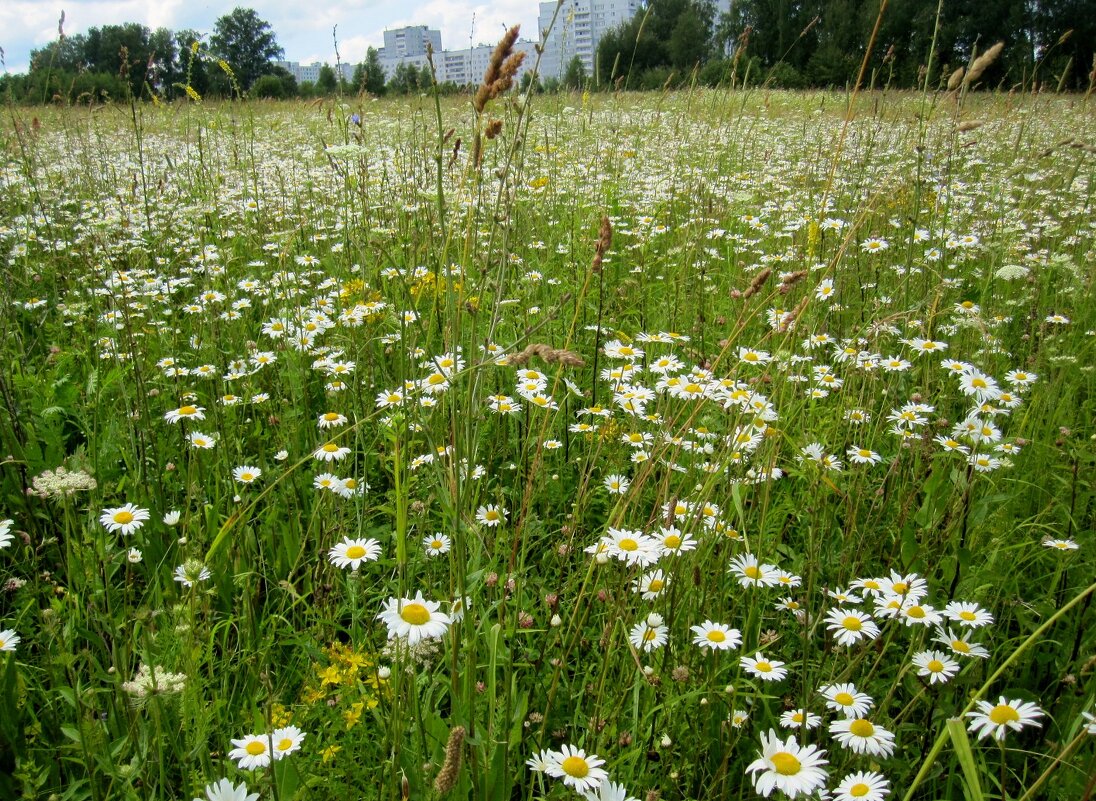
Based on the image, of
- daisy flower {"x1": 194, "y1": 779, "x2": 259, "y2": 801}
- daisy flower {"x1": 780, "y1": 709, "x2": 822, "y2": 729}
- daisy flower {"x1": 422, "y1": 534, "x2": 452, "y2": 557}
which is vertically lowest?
daisy flower {"x1": 780, "y1": 709, "x2": 822, "y2": 729}

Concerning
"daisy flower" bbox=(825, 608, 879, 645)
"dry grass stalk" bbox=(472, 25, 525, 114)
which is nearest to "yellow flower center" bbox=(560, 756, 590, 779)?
"daisy flower" bbox=(825, 608, 879, 645)

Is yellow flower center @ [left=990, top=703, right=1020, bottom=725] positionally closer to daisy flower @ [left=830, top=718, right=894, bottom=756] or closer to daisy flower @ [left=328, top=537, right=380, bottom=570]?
daisy flower @ [left=830, top=718, right=894, bottom=756]

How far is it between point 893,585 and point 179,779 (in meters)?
1.42

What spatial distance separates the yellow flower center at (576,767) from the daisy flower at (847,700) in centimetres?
45

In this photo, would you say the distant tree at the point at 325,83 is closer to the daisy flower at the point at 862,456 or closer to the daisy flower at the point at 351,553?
the daisy flower at the point at 862,456

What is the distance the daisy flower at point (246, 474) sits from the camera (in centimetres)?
193

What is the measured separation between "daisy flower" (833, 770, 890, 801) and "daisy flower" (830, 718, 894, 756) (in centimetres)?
5

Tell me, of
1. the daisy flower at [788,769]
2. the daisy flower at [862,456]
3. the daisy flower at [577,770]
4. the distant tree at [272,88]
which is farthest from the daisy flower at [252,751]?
the distant tree at [272,88]

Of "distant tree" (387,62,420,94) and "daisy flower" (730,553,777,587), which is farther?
"distant tree" (387,62,420,94)

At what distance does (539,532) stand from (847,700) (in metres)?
0.87

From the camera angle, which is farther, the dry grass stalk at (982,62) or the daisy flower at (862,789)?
the dry grass stalk at (982,62)

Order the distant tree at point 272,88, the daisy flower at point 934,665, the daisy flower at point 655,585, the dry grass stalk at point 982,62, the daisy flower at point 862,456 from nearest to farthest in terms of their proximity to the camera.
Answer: the daisy flower at point 934,665 → the daisy flower at point 655,585 → the daisy flower at point 862,456 → the dry grass stalk at point 982,62 → the distant tree at point 272,88

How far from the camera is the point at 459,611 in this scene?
3.34 ft

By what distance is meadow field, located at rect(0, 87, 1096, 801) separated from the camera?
3.77 feet
